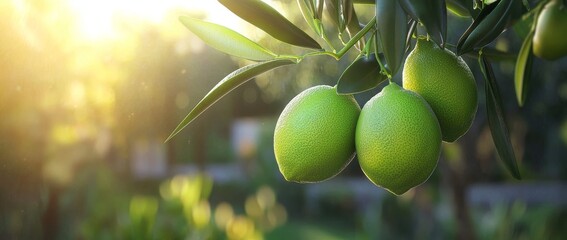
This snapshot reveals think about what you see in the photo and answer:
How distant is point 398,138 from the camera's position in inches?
18.0

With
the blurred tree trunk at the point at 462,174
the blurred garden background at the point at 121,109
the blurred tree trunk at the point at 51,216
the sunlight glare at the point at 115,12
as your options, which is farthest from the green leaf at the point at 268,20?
the blurred tree trunk at the point at 462,174

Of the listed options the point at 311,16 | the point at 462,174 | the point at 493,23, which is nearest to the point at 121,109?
the point at 462,174

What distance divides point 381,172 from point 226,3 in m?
0.13

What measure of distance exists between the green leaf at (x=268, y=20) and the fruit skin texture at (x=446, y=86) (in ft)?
0.22

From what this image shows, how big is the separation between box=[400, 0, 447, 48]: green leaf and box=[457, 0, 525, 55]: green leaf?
4 cm

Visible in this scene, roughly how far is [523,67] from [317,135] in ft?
0.44

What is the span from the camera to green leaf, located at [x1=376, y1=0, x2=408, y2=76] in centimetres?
39

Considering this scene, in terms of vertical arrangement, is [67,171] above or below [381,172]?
below

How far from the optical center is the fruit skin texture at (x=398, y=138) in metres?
0.45

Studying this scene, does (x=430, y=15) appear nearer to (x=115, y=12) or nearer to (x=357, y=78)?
(x=357, y=78)

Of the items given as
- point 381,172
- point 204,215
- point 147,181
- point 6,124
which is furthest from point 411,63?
point 147,181

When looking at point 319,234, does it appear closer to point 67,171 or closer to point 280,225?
point 280,225

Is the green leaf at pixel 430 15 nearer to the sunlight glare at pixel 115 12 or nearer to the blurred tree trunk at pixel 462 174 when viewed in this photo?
the sunlight glare at pixel 115 12

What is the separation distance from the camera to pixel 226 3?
0.44 metres
